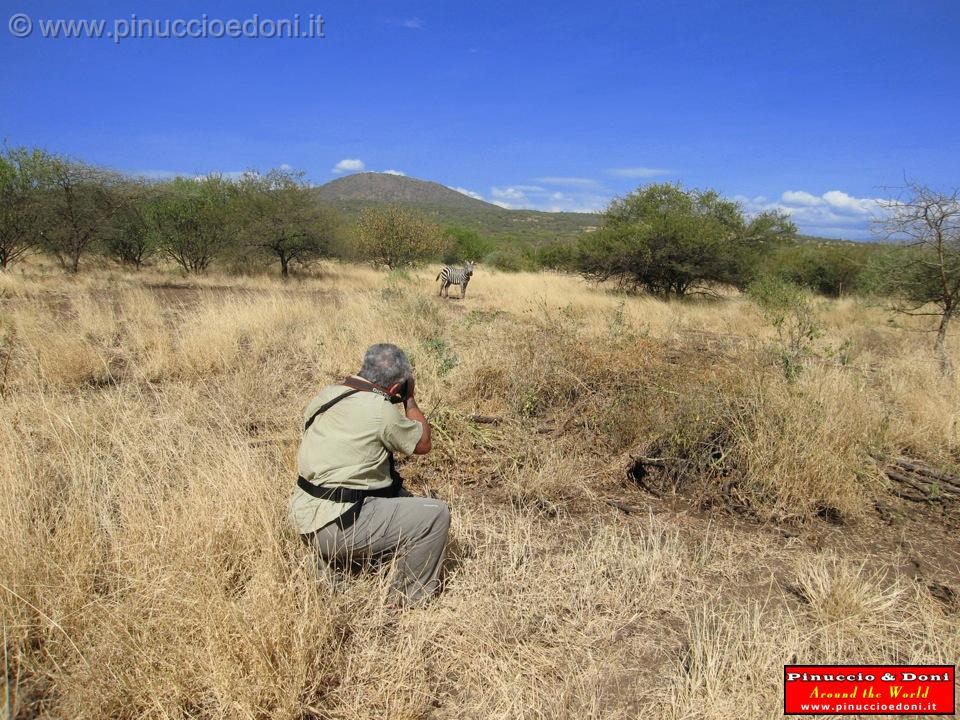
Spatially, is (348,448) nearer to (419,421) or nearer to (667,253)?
(419,421)

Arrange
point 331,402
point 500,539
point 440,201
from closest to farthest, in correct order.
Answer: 1. point 331,402
2. point 500,539
3. point 440,201

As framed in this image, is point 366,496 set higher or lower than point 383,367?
lower

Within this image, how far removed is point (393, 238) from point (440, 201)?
89470mm

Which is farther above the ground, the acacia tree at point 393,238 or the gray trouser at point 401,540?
the acacia tree at point 393,238

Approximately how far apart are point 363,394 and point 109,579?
1307mm

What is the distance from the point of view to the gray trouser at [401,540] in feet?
7.99

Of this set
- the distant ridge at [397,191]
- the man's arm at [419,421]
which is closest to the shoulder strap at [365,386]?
the man's arm at [419,421]

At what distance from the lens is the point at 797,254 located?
68.9ft

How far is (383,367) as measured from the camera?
8.64ft

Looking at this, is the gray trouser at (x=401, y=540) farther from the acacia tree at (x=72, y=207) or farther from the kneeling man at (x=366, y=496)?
the acacia tree at (x=72, y=207)

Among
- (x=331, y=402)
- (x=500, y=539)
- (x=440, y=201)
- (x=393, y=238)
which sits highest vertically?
(x=440, y=201)

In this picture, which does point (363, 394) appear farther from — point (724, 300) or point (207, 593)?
Result: point (724, 300)

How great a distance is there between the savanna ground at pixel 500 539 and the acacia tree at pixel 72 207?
470 inches

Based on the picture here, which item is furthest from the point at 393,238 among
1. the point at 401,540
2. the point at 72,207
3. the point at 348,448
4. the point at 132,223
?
the point at 401,540
